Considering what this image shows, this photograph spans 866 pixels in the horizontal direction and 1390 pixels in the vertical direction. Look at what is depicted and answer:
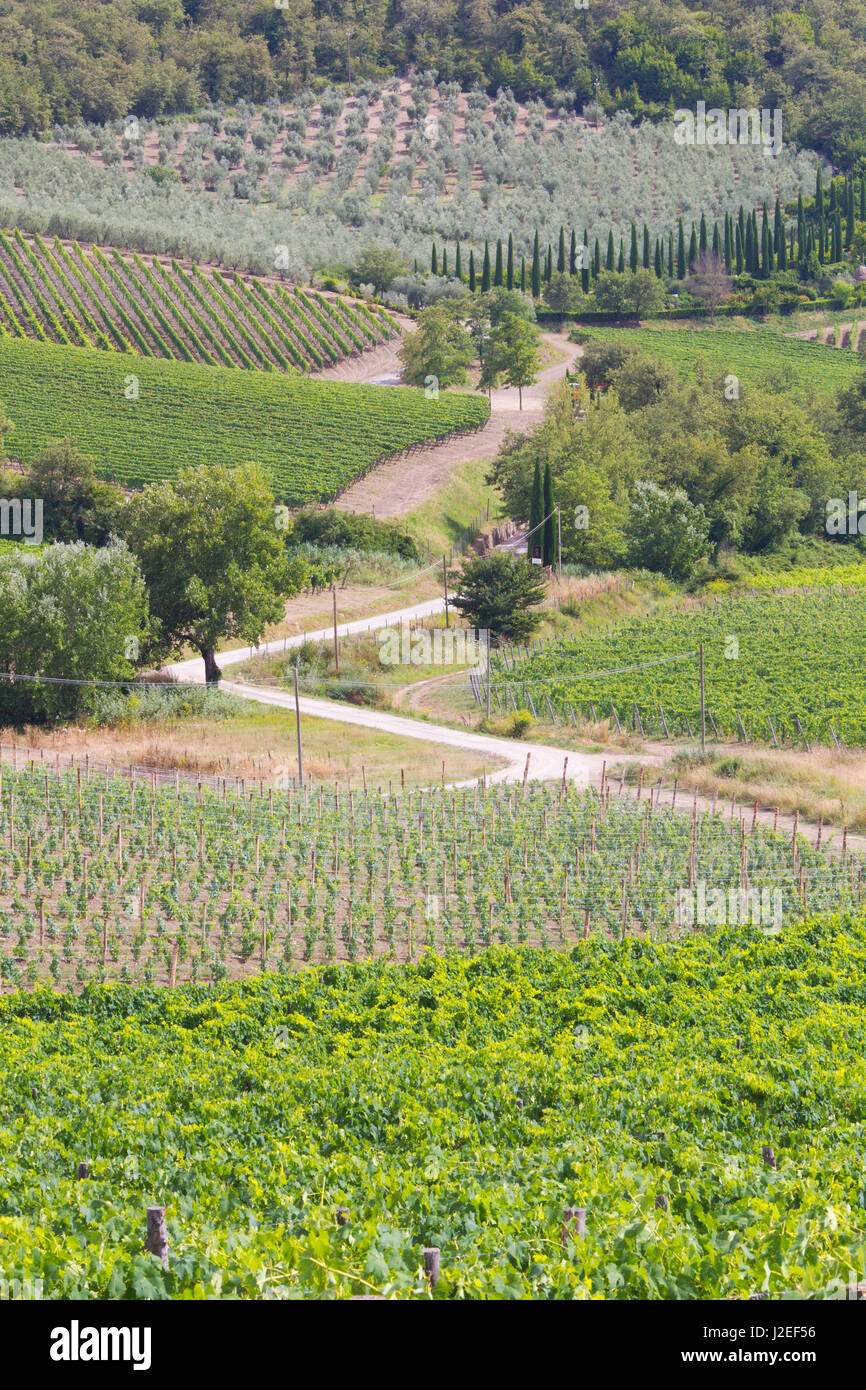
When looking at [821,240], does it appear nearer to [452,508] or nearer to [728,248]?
[728,248]

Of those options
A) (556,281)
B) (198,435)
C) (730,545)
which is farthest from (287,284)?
(730,545)

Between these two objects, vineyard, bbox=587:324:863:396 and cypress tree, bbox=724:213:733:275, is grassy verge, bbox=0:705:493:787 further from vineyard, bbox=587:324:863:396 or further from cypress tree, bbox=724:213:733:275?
cypress tree, bbox=724:213:733:275

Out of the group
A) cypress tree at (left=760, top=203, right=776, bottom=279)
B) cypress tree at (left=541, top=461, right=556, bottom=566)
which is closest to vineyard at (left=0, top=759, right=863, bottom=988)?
cypress tree at (left=541, top=461, right=556, bottom=566)

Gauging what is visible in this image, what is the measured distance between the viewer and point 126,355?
305 ft

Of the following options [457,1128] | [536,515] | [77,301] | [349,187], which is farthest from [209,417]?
[349,187]

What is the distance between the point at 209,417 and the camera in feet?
278

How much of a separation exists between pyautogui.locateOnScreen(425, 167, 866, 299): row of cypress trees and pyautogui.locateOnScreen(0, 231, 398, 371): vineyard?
1750 centimetres

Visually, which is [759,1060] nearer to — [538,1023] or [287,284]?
[538,1023]

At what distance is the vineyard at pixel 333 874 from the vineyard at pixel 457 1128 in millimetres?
2653

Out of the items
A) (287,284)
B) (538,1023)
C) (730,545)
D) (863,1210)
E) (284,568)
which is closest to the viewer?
(863,1210)

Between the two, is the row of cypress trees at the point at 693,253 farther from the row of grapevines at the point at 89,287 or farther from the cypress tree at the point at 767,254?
the row of grapevines at the point at 89,287

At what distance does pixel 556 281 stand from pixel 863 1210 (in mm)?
115883

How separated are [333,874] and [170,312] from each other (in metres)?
82.6

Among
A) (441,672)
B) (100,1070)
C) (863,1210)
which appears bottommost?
(441,672)
